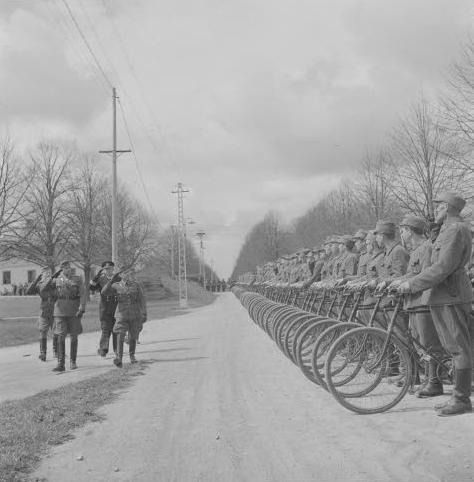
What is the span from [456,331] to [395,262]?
2.03 meters

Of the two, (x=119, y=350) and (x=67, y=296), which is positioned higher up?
(x=67, y=296)

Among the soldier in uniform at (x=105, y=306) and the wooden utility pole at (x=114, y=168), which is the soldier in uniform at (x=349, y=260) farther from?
the wooden utility pole at (x=114, y=168)

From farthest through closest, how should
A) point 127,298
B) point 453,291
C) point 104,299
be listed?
point 104,299 → point 127,298 → point 453,291

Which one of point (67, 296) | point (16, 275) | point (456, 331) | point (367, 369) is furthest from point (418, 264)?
point (16, 275)

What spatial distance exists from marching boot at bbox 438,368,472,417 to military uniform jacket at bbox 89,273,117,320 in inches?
285

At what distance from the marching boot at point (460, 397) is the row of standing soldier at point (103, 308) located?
20.2 ft

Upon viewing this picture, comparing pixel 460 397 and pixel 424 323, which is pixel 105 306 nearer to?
pixel 424 323

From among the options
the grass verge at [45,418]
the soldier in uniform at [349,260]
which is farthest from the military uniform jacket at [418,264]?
the soldier in uniform at [349,260]

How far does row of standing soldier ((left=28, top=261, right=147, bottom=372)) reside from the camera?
33.3 ft

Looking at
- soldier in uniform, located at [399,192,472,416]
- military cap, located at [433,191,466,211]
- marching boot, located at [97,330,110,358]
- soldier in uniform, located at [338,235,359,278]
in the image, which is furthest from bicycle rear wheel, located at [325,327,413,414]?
marching boot, located at [97,330,110,358]

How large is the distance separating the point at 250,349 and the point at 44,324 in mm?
3925

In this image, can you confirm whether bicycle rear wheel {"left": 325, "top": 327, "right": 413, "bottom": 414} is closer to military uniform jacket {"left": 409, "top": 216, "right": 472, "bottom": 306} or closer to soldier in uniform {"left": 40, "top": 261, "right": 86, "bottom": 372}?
military uniform jacket {"left": 409, "top": 216, "right": 472, "bottom": 306}

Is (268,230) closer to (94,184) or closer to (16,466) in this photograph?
(94,184)

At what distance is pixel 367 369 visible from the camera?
217 inches
